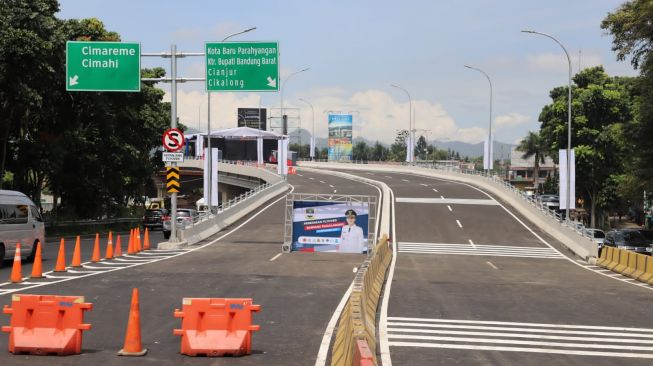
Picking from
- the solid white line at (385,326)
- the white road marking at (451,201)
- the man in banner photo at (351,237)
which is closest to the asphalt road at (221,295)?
the man in banner photo at (351,237)

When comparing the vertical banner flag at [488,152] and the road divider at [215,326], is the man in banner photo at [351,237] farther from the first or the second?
the vertical banner flag at [488,152]

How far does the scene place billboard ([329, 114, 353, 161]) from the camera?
15162cm

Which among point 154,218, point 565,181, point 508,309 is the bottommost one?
point 154,218

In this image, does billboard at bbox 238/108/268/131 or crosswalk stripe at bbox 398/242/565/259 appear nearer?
crosswalk stripe at bbox 398/242/565/259

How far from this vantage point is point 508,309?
15156mm

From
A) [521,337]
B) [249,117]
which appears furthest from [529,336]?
[249,117]

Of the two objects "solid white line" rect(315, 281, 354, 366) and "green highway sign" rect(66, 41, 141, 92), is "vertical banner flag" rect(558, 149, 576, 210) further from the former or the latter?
"solid white line" rect(315, 281, 354, 366)

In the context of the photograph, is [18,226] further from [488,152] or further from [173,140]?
[488,152]

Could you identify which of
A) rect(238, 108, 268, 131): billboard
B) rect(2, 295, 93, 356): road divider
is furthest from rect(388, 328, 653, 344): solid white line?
rect(238, 108, 268, 131): billboard

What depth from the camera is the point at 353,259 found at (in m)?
27.5

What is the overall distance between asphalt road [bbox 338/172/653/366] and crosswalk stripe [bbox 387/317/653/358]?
0.6 inches

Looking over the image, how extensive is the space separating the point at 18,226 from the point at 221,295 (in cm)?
950

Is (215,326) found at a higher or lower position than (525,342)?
higher

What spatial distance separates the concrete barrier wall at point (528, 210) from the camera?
32.3 m
